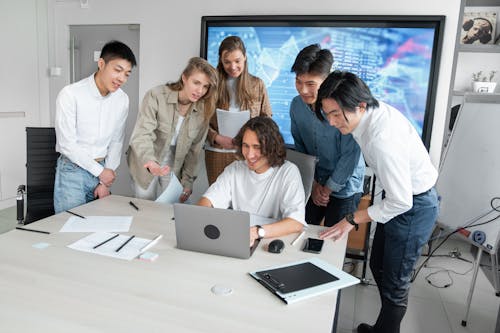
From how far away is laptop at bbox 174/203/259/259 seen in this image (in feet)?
4.49

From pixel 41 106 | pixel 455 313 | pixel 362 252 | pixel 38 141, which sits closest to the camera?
pixel 38 141

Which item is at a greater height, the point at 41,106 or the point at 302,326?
the point at 41,106

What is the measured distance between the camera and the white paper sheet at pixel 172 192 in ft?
6.54

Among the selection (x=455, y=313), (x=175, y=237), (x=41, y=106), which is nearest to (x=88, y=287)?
(x=175, y=237)

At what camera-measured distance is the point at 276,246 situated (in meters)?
1.50

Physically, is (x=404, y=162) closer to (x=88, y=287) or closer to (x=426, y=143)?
(x=88, y=287)

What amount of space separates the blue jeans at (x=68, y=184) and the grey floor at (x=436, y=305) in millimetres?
1621

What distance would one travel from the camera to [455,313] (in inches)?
96.1

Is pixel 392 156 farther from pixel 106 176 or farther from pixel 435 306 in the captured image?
pixel 435 306

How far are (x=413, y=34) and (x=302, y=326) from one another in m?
2.70

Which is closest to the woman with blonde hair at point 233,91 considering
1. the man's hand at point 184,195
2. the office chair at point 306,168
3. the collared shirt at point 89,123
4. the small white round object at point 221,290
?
the man's hand at point 184,195

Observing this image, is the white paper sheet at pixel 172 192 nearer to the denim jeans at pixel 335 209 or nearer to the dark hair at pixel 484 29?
the denim jeans at pixel 335 209

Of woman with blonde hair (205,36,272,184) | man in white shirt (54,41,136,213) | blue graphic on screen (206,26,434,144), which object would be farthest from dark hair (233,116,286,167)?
blue graphic on screen (206,26,434,144)

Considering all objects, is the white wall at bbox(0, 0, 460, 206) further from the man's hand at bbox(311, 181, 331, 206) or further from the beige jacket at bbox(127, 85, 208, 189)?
the beige jacket at bbox(127, 85, 208, 189)
